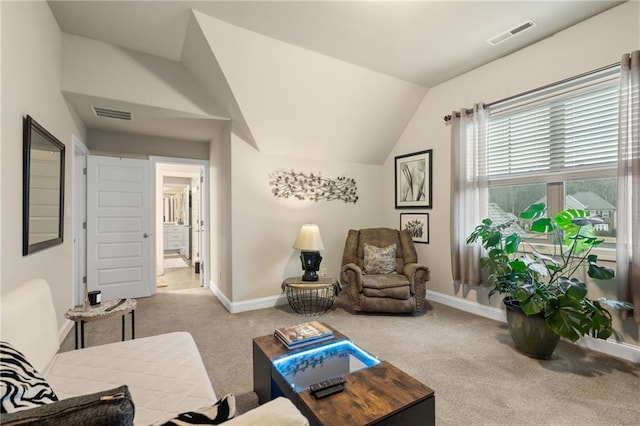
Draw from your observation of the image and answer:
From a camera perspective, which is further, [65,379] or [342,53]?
[342,53]

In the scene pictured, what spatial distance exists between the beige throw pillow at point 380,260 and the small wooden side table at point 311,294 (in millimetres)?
532

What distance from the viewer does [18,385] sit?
0.90m

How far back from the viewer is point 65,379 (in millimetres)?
1385

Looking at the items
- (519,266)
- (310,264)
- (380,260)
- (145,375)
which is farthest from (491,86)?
(145,375)

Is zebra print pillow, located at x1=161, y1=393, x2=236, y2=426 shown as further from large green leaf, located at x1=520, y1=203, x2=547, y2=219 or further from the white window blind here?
the white window blind

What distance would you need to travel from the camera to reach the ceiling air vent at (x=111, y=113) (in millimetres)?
3232

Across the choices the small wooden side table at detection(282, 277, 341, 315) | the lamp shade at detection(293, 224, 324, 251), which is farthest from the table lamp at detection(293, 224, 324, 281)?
the small wooden side table at detection(282, 277, 341, 315)

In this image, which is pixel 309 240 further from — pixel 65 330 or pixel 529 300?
pixel 65 330

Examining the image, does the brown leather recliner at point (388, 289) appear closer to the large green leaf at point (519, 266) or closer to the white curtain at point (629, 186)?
the large green leaf at point (519, 266)

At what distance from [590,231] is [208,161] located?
4.77 metres

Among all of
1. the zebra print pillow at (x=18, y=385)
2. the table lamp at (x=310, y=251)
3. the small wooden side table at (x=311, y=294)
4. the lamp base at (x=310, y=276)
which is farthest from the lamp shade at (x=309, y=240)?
the zebra print pillow at (x=18, y=385)

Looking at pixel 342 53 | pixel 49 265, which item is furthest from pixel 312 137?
pixel 49 265

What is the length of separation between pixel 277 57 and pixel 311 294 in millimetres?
2830

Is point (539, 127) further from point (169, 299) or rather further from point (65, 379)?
point (169, 299)
